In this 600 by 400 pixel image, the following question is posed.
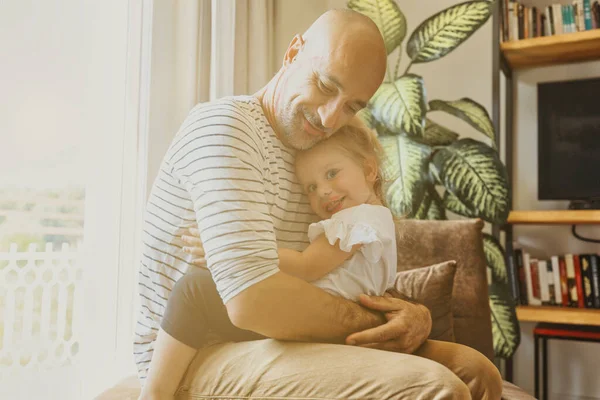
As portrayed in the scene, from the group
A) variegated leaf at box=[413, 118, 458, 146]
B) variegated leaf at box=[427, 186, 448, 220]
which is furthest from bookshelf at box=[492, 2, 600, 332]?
variegated leaf at box=[427, 186, 448, 220]

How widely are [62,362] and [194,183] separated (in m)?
0.99

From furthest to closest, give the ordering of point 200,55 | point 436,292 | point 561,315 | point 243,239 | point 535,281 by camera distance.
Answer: point 535,281, point 561,315, point 200,55, point 436,292, point 243,239

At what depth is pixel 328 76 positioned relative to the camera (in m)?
0.74

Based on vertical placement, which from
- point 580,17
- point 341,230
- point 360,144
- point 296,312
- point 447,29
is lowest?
point 296,312

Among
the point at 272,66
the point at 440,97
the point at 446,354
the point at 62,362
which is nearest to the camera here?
the point at 446,354

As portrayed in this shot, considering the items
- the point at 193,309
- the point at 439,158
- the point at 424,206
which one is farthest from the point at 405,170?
the point at 193,309

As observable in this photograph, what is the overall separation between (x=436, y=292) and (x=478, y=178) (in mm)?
592

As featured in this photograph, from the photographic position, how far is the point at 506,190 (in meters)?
1.66

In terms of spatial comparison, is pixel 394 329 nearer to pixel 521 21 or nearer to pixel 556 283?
pixel 556 283

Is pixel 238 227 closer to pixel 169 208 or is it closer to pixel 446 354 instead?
pixel 169 208

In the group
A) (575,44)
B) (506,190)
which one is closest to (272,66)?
(506,190)

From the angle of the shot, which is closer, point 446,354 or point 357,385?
point 357,385

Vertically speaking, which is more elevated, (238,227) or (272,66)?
(272,66)

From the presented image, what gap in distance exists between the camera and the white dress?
750 millimetres
